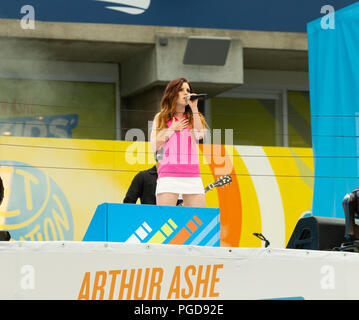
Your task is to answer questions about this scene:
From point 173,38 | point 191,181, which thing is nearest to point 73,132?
point 173,38

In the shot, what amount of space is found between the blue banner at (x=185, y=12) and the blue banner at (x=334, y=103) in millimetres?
350

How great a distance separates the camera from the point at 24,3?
23.4ft

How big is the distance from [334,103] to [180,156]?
2.45m

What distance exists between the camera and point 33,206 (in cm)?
714

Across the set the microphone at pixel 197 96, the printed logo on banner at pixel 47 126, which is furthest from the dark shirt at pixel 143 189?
Answer: the printed logo on banner at pixel 47 126

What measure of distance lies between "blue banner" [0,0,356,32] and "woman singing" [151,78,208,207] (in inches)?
101

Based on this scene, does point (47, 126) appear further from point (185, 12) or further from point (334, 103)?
point (334, 103)

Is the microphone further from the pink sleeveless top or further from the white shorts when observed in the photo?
the white shorts

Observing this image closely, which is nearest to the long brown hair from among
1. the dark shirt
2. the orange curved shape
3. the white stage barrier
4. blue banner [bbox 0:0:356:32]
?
the dark shirt

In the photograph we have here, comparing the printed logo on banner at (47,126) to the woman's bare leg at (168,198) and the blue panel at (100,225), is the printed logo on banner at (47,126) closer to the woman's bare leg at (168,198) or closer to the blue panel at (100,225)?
the woman's bare leg at (168,198)

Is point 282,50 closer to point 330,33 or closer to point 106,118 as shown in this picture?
point 106,118

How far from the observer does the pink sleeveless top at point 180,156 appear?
494 cm

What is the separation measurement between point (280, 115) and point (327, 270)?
29.8 feet

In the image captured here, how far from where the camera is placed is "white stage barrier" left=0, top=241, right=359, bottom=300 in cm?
322
